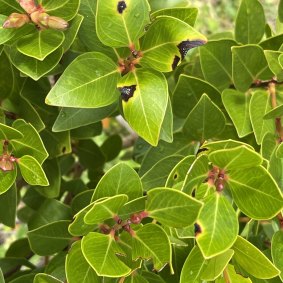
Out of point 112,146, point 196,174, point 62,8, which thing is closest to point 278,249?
point 196,174

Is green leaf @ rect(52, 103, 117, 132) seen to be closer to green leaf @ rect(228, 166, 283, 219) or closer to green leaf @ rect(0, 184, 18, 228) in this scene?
green leaf @ rect(0, 184, 18, 228)

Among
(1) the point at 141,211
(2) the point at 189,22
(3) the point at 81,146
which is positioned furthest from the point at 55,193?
(2) the point at 189,22

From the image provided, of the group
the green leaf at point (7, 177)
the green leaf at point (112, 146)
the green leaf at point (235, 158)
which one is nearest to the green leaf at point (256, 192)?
the green leaf at point (235, 158)

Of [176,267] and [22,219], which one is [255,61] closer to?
[176,267]

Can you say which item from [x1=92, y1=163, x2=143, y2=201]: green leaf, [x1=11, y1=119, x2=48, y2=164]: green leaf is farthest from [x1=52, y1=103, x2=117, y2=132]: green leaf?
[x1=92, y1=163, x2=143, y2=201]: green leaf

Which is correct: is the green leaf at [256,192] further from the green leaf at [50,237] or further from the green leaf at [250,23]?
the green leaf at [250,23]

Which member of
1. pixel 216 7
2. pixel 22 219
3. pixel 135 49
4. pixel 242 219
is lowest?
pixel 216 7
